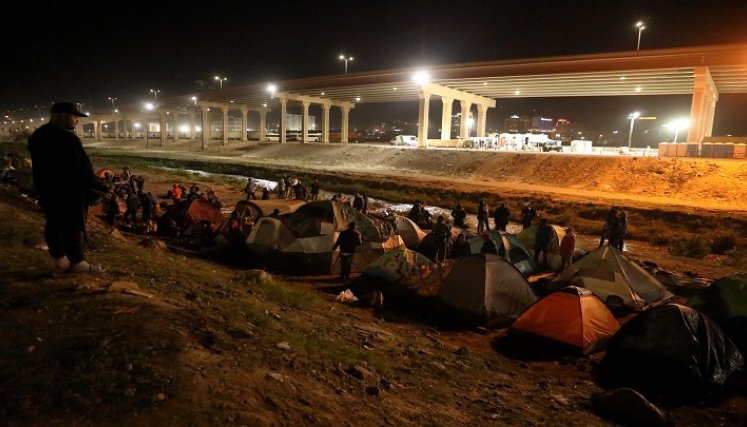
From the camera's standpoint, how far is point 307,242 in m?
11.8

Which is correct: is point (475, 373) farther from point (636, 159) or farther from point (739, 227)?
point (636, 159)

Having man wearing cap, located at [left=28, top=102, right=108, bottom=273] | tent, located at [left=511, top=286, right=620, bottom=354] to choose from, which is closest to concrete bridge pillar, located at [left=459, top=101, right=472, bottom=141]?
tent, located at [left=511, top=286, right=620, bottom=354]

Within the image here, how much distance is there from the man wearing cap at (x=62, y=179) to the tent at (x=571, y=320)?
7.09 meters

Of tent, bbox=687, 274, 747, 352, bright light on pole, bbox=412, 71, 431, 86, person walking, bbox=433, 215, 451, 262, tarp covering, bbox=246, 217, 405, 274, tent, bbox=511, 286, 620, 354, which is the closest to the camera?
tent, bbox=511, 286, 620, 354

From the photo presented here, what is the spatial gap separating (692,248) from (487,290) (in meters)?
11.9

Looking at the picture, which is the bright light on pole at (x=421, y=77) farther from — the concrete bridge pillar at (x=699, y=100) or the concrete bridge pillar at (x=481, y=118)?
the concrete bridge pillar at (x=699, y=100)

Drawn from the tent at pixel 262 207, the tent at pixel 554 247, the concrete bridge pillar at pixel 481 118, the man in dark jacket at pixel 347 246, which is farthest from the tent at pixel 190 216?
the concrete bridge pillar at pixel 481 118

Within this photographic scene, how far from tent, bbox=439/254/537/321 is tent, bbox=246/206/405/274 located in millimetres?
3289

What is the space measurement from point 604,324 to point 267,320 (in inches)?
239

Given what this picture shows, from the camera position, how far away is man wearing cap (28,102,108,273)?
460 centimetres

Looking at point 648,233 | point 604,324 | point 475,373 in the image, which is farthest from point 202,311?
point 648,233

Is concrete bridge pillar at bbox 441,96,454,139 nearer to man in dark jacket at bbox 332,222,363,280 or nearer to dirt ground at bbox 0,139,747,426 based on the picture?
man in dark jacket at bbox 332,222,363,280

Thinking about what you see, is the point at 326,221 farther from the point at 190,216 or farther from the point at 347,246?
the point at 190,216

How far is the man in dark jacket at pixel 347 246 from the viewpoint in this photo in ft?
38.0
